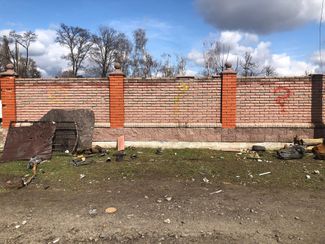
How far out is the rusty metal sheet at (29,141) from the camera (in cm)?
912

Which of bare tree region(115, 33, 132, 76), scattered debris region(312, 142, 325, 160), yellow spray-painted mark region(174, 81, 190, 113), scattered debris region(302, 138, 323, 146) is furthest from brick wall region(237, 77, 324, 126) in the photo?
bare tree region(115, 33, 132, 76)

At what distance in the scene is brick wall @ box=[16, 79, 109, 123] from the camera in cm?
1040

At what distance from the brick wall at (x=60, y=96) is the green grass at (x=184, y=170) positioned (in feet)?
6.14

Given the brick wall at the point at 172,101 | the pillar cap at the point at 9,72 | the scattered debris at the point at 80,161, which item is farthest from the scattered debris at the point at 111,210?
the pillar cap at the point at 9,72

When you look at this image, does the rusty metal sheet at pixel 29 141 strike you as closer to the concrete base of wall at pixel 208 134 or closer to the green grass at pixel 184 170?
the green grass at pixel 184 170

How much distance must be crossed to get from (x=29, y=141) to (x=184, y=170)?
4.69 m

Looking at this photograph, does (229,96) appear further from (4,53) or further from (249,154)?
(4,53)

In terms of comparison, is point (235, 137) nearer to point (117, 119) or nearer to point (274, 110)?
point (274, 110)

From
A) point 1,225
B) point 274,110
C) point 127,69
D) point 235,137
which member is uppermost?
point 127,69

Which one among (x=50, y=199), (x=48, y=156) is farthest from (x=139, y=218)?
(x=48, y=156)

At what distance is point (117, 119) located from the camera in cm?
1035

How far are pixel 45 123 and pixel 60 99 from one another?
1.06 metres

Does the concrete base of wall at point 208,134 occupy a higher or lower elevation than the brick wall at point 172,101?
lower

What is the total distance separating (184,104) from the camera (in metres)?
10.3
